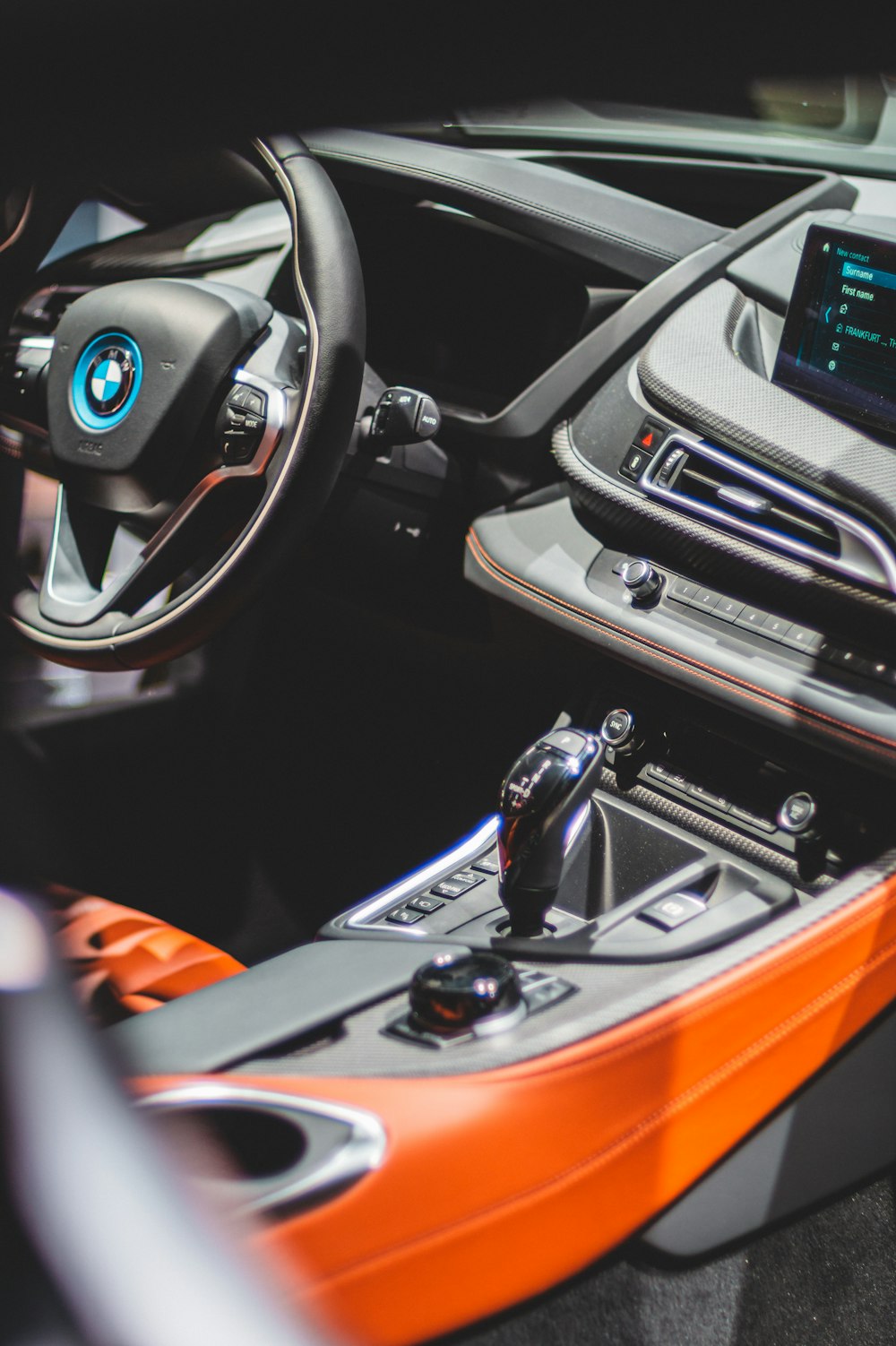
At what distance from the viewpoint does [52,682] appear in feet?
5.54

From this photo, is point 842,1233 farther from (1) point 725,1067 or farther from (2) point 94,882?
(2) point 94,882

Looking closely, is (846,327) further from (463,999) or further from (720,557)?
(463,999)

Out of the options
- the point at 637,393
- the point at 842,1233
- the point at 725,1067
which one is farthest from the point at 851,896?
the point at 637,393

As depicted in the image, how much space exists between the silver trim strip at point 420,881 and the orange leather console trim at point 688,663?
26cm

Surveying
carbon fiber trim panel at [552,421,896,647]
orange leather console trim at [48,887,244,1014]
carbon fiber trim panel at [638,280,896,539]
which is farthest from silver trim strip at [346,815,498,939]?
carbon fiber trim panel at [638,280,896,539]

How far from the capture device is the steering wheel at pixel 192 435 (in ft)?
3.51

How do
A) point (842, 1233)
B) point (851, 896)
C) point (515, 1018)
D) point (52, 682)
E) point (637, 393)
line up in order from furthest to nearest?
point (52, 682), point (637, 393), point (842, 1233), point (851, 896), point (515, 1018)

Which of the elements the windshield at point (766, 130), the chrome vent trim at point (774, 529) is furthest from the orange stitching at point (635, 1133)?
the windshield at point (766, 130)

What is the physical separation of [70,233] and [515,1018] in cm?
149

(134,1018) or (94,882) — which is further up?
(134,1018)

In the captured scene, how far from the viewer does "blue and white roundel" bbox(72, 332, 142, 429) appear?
3.87ft

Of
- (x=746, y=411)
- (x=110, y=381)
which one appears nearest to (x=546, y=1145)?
(x=746, y=411)

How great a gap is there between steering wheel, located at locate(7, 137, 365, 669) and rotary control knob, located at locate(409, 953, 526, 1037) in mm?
448

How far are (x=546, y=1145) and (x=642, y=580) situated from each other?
2.07 feet
